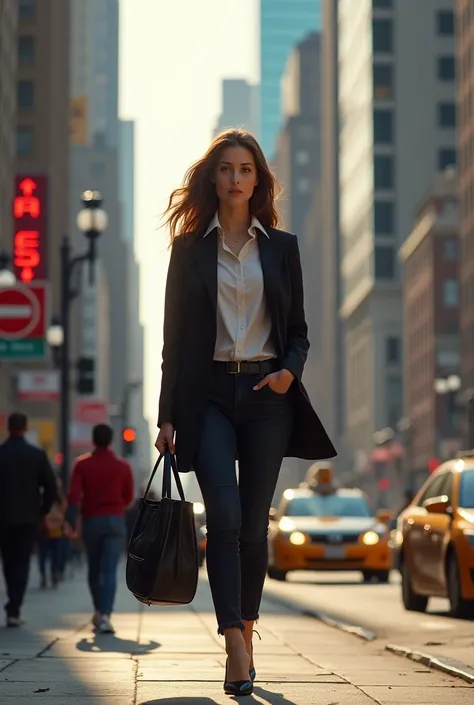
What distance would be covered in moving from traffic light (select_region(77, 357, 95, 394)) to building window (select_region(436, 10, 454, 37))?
343 feet

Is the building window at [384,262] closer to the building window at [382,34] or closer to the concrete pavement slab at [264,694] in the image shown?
the building window at [382,34]

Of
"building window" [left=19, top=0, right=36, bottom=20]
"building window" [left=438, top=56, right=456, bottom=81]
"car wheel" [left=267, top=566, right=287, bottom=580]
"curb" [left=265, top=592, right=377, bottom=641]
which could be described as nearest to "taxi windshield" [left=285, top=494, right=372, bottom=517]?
"car wheel" [left=267, top=566, right=287, bottom=580]

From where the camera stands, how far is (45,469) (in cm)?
1480

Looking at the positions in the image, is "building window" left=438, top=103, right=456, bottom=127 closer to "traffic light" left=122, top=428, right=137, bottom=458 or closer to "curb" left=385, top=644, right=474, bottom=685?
"traffic light" left=122, top=428, right=137, bottom=458

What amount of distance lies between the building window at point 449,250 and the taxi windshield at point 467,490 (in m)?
97.9

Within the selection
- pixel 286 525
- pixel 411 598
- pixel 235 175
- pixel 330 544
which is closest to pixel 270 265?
pixel 235 175

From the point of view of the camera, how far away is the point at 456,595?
53.5ft

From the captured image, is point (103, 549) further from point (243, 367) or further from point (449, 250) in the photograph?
point (449, 250)

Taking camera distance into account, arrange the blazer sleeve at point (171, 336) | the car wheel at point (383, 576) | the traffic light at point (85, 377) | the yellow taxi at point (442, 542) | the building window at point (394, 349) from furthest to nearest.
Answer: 1. the building window at point (394, 349)
2. the traffic light at point (85, 377)
3. the car wheel at point (383, 576)
4. the yellow taxi at point (442, 542)
5. the blazer sleeve at point (171, 336)

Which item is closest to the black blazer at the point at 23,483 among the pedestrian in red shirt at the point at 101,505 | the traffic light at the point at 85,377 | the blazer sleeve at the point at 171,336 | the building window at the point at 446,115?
the pedestrian in red shirt at the point at 101,505

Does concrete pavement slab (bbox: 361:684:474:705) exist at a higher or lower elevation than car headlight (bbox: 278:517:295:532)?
higher

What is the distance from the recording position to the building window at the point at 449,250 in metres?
114

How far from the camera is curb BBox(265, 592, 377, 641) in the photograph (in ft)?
44.8

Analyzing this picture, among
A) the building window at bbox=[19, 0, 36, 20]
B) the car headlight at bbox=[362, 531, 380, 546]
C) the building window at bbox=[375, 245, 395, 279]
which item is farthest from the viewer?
the building window at bbox=[375, 245, 395, 279]
